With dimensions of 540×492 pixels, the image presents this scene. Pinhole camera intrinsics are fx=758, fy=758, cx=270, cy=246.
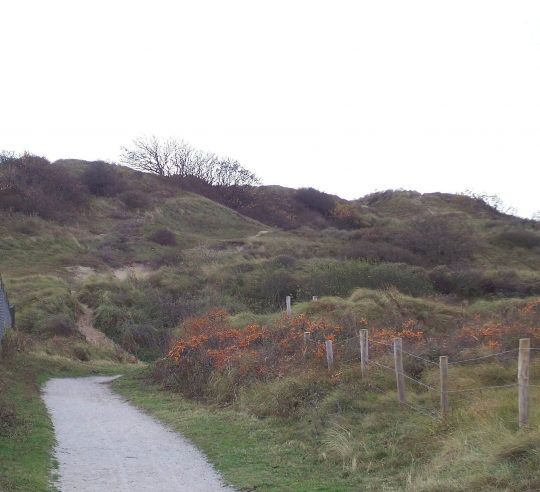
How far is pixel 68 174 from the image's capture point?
207 ft

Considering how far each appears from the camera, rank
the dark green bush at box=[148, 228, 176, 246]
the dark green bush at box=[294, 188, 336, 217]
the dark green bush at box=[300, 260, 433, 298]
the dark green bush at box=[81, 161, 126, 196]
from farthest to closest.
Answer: the dark green bush at box=[294, 188, 336, 217] → the dark green bush at box=[81, 161, 126, 196] → the dark green bush at box=[148, 228, 176, 246] → the dark green bush at box=[300, 260, 433, 298]

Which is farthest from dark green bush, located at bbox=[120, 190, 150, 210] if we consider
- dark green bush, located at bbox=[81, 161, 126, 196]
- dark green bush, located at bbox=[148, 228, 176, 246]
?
dark green bush, located at bbox=[148, 228, 176, 246]

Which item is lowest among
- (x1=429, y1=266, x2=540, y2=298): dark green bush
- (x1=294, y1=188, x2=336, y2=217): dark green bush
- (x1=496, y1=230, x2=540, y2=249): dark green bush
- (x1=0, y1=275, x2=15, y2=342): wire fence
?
(x1=0, y1=275, x2=15, y2=342): wire fence

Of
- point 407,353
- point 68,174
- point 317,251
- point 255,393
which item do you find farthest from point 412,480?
point 68,174

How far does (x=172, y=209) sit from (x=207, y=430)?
5415 cm

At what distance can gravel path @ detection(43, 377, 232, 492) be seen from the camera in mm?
9195

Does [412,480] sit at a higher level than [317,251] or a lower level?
lower

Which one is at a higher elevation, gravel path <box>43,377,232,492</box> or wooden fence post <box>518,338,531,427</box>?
wooden fence post <box>518,338,531,427</box>

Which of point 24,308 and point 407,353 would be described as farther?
point 24,308

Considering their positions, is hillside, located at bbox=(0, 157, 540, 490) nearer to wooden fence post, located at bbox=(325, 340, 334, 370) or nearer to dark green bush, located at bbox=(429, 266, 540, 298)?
dark green bush, located at bbox=(429, 266, 540, 298)

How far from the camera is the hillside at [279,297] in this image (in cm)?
991

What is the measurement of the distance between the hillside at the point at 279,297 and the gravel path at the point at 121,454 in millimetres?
544

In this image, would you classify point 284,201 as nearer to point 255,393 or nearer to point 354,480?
point 255,393

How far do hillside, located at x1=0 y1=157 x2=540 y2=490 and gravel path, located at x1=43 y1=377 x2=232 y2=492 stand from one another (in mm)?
544
